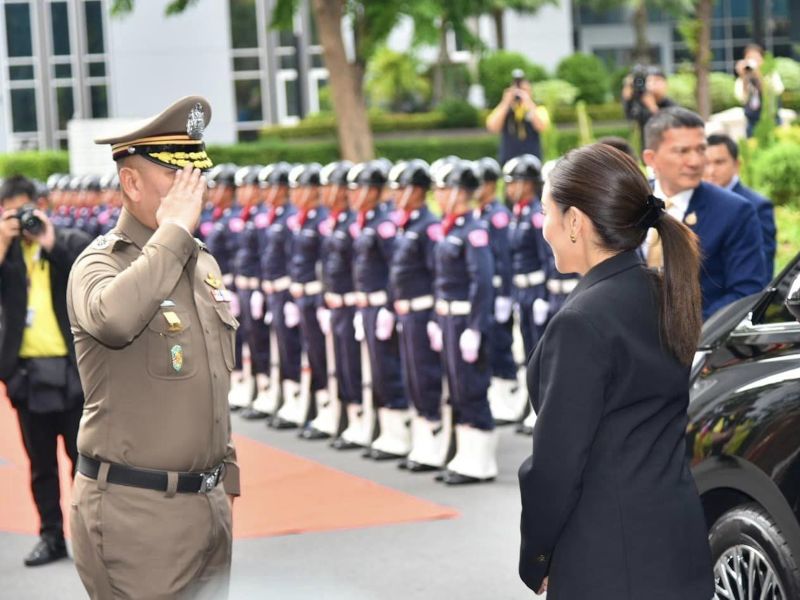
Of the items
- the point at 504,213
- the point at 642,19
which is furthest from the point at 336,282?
the point at 642,19

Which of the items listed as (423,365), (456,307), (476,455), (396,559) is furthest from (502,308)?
(396,559)

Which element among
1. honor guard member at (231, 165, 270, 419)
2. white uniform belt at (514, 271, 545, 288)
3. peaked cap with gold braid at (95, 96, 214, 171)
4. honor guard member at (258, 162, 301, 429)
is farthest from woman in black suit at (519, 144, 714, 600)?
honor guard member at (231, 165, 270, 419)

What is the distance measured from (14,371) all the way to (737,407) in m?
4.22

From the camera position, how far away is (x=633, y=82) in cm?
1347

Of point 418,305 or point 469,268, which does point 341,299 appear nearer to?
point 418,305

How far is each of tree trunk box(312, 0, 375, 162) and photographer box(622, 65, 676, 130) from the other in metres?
Answer: 15.4

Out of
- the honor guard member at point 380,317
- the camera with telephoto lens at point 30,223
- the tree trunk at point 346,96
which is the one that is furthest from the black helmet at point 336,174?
the tree trunk at point 346,96

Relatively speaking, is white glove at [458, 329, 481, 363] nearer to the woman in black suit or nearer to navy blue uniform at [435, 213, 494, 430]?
navy blue uniform at [435, 213, 494, 430]

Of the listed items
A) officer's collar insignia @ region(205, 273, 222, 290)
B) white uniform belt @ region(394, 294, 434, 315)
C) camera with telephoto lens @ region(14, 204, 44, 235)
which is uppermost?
camera with telephoto lens @ region(14, 204, 44, 235)

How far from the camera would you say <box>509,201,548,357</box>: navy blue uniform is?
39.0ft

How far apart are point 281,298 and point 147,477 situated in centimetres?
914

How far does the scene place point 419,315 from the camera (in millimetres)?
10812

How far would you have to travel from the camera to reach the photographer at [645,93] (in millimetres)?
13445

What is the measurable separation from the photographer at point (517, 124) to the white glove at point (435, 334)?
7.11 m
